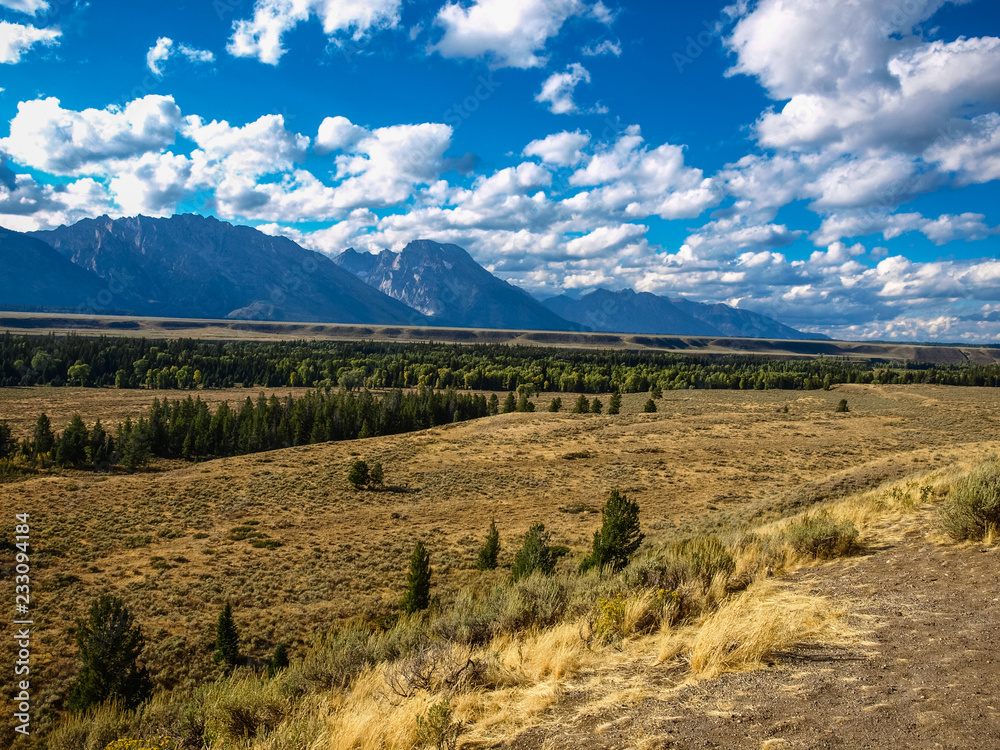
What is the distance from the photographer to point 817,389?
126312 millimetres

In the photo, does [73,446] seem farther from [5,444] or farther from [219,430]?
[219,430]

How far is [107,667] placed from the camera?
583 inches

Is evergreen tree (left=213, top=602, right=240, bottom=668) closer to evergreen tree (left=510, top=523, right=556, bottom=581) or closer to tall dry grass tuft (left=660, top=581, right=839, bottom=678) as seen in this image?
evergreen tree (left=510, top=523, right=556, bottom=581)

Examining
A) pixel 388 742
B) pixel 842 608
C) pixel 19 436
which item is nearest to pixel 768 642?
pixel 842 608

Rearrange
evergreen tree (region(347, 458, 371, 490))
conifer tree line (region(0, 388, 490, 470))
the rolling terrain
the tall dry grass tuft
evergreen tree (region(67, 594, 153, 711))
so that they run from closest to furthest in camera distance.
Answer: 1. the tall dry grass tuft
2. evergreen tree (region(67, 594, 153, 711))
3. the rolling terrain
4. evergreen tree (region(347, 458, 371, 490))
5. conifer tree line (region(0, 388, 490, 470))

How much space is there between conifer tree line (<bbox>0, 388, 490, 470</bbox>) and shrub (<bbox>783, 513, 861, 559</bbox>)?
6809 centimetres

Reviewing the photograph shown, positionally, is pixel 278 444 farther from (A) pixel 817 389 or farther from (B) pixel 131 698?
(A) pixel 817 389

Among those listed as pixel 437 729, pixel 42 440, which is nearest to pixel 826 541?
pixel 437 729

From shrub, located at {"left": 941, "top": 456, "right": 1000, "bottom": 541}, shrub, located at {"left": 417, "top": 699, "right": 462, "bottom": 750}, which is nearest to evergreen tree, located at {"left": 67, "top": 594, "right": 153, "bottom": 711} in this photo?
shrub, located at {"left": 417, "top": 699, "right": 462, "bottom": 750}

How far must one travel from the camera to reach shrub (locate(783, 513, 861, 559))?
10.6m

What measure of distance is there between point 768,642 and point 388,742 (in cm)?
487

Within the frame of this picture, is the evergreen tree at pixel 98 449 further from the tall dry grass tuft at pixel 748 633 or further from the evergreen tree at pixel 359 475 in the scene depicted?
the tall dry grass tuft at pixel 748 633

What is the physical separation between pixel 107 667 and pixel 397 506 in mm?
26369

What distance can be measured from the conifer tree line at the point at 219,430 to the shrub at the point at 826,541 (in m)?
68.1
